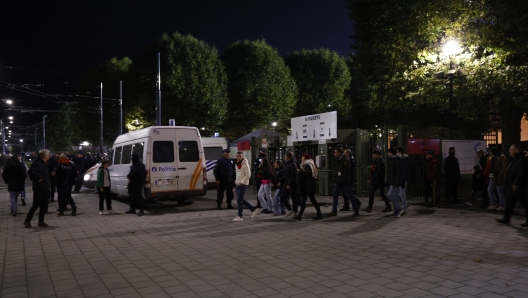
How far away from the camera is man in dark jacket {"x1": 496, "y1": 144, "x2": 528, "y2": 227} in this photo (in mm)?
9367

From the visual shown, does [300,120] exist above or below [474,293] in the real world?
above

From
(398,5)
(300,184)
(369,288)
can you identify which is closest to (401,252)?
(369,288)

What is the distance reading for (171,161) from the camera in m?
14.2

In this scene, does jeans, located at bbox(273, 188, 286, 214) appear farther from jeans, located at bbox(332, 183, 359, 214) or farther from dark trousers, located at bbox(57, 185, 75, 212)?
dark trousers, located at bbox(57, 185, 75, 212)

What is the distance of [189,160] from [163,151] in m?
0.87

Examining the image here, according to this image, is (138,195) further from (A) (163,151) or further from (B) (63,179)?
(B) (63,179)

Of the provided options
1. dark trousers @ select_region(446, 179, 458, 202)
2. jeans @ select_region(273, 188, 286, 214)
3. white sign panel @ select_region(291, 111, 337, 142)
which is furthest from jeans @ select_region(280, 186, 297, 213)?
dark trousers @ select_region(446, 179, 458, 202)

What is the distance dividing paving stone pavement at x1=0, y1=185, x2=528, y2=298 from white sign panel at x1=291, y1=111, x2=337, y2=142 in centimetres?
474

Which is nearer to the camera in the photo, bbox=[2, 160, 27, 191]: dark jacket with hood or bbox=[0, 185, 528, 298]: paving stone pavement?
bbox=[0, 185, 528, 298]: paving stone pavement

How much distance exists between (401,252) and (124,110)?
1516 inches

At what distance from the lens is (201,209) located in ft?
46.1

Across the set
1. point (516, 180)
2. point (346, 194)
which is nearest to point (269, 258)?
point (346, 194)

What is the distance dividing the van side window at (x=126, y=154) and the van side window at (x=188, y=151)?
225 centimetres

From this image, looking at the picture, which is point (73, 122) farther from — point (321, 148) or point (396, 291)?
point (396, 291)
